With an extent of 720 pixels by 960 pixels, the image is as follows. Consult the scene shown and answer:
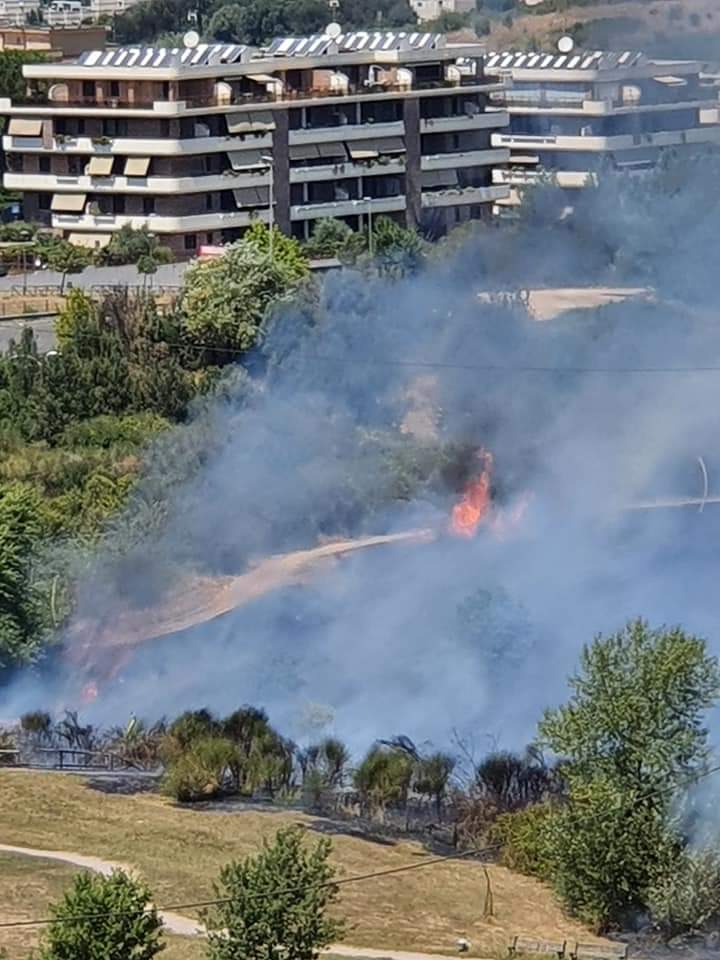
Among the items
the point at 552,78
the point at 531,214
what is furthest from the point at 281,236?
the point at 552,78

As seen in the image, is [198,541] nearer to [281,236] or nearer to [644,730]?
[644,730]

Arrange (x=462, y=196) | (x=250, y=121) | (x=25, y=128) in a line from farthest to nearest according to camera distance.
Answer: (x=462, y=196), (x=25, y=128), (x=250, y=121)

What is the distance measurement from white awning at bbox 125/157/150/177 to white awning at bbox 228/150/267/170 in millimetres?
1578

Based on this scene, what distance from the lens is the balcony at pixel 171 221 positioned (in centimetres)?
4819

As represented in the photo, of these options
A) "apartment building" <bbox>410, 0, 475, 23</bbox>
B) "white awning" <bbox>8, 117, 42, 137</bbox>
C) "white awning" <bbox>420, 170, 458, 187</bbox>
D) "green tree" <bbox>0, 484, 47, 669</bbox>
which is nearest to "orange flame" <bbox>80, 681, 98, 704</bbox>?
"green tree" <bbox>0, 484, 47, 669</bbox>

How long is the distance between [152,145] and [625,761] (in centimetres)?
2956

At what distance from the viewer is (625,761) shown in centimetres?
2030

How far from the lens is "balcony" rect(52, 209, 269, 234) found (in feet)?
158

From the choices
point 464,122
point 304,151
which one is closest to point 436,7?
point 464,122

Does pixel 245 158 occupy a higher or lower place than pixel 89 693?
higher

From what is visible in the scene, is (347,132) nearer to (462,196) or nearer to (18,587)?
(462,196)

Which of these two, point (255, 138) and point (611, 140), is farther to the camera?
point (255, 138)

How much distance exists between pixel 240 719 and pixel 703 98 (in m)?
14.7

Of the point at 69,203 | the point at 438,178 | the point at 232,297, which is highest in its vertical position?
the point at 232,297
